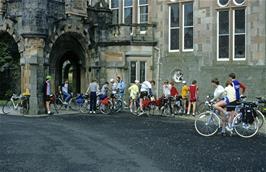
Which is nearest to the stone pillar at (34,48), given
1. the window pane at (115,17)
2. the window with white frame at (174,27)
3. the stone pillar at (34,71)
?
the stone pillar at (34,71)

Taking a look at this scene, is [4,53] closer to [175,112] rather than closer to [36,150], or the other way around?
[175,112]

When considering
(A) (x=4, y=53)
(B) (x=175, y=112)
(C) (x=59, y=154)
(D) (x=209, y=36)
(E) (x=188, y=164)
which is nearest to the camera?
(E) (x=188, y=164)

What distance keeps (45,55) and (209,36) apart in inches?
332

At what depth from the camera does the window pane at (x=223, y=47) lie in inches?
967

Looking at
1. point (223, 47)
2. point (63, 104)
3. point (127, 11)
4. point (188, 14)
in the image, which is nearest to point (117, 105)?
point (63, 104)

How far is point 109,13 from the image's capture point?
1114 inches

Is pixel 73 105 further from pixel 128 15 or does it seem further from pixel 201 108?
pixel 201 108

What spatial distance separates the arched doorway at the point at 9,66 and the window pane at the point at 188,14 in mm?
9693

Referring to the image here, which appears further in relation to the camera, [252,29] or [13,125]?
[252,29]

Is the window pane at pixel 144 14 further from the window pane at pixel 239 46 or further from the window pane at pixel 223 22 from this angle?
the window pane at pixel 239 46

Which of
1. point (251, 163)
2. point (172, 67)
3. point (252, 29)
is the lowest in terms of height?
point (251, 163)

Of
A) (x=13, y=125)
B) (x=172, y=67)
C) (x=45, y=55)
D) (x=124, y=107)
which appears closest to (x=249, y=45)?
(x=172, y=67)

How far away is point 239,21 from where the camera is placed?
24.2 meters

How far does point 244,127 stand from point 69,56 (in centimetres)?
1817
